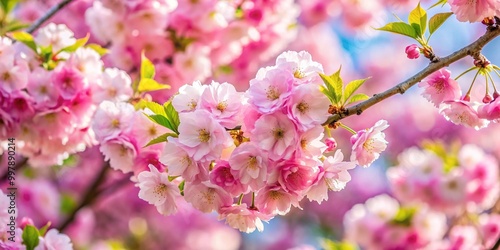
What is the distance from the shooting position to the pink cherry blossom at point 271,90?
1.79 meters

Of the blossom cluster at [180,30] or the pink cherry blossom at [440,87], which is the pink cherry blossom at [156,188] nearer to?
the pink cherry blossom at [440,87]

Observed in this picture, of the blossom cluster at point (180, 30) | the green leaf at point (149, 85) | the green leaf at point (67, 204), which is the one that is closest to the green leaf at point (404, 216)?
the blossom cluster at point (180, 30)

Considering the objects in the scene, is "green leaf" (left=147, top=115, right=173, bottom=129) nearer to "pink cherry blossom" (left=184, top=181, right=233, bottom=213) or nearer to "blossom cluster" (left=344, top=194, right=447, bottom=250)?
"pink cherry blossom" (left=184, top=181, right=233, bottom=213)

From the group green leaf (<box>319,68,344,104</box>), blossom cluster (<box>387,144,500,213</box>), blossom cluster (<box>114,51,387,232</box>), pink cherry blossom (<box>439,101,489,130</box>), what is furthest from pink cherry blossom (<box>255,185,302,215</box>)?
blossom cluster (<box>387,144,500,213</box>)

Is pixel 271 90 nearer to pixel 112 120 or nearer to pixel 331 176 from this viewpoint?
pixel 331 176

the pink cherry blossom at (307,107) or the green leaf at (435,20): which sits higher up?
the green leaf at (435,20)

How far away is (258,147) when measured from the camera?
5.98 ft

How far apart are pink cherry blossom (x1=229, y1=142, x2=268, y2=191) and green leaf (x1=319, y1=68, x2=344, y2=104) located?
23 cm

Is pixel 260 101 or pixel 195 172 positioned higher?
pixel 260 101

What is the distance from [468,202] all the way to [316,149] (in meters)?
2.61

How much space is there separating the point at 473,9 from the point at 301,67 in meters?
0.49

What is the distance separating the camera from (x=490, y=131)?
761 cm

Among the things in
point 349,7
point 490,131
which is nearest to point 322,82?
point 349,7

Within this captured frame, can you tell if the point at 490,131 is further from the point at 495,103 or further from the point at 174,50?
the point at 495,103
